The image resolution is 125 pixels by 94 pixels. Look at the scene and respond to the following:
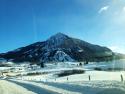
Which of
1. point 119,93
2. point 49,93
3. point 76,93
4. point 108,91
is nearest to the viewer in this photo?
point 119,93

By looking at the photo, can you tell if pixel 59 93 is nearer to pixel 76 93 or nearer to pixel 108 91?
pixel 76 93

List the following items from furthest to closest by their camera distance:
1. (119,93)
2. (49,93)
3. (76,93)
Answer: (49,93) → (76,93) → (119,93)

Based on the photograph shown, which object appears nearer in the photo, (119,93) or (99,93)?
(119,93)

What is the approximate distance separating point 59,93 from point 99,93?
4.21m

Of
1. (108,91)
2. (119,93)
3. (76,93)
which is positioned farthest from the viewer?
(76,93)

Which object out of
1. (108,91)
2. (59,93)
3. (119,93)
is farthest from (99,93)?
(59,93)

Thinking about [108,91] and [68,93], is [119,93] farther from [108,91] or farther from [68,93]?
[68,93]

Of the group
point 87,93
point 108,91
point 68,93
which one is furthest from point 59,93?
point 108,91

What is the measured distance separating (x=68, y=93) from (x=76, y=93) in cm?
95

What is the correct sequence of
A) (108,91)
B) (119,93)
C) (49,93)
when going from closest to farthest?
(119,93)
(108,91)
(49,93)

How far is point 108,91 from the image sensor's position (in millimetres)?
24719

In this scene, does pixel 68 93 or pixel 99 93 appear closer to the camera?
pixel 99 93

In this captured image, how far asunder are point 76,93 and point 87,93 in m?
1.15

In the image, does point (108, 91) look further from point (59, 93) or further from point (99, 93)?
point (59, 93)
